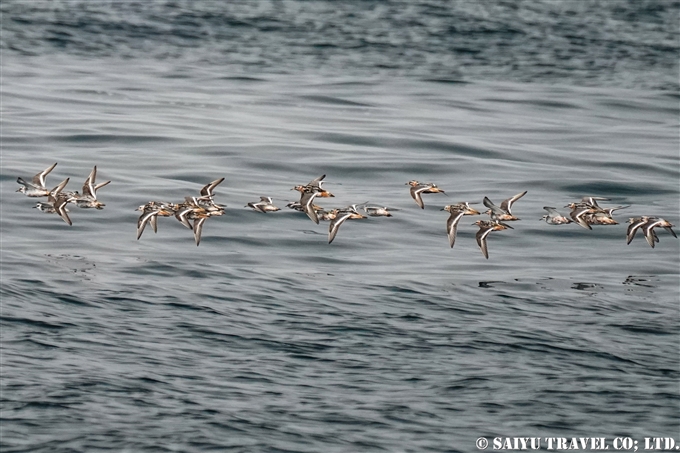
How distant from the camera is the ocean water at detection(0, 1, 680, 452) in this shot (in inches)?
967

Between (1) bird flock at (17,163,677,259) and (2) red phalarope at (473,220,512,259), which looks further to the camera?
(2) red phalarope at (473,220,512,259)

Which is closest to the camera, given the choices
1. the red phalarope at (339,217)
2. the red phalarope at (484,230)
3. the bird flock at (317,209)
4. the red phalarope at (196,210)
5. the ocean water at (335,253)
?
the ocean water at (335,253)

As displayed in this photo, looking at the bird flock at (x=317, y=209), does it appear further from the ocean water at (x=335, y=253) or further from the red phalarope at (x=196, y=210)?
the ocean water at (x=335, y=253)

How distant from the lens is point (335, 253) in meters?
36.4

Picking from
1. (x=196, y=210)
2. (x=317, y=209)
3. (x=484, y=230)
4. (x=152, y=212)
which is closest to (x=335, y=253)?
(x=317, y=209)

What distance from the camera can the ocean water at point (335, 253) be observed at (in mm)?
24562

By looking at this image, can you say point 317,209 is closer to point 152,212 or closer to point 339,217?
point 339,217

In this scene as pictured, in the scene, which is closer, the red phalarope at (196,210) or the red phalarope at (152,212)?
the red phalarope at (196,210)

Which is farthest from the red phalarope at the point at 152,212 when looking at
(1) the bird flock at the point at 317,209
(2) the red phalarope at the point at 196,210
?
(2) the red phalarope at the point at 196,210

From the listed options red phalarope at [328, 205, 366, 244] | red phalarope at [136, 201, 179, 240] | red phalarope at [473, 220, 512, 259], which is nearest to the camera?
red phalarope at [328, 205, 366, 244]

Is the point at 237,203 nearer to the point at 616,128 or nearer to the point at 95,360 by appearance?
the point at 95,360

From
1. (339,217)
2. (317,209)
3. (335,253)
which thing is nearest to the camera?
(339,217)

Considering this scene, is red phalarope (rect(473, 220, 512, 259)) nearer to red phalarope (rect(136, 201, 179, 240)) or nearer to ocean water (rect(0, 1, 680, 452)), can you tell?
ocean water (rect(0, 1, 680, 452))

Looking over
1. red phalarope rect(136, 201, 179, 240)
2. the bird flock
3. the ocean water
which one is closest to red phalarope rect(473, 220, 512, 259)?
the bird flock
